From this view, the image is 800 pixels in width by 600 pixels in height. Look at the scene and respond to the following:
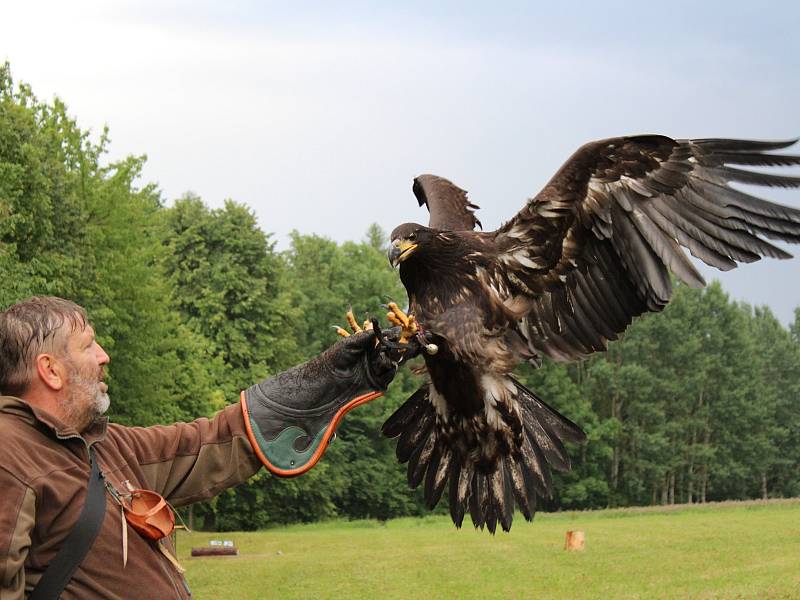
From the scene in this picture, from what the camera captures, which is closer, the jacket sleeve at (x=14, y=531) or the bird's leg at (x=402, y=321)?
the jacket sleeve at (x=14, y=531)

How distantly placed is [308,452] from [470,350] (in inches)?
65.2

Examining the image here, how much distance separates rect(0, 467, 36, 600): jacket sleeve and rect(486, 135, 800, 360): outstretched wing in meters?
3.06

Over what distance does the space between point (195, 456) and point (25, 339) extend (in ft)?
2.78

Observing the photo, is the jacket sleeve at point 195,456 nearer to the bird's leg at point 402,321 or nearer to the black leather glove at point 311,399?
the black leather glove at point 311,399

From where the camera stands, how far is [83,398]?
3.01 meters

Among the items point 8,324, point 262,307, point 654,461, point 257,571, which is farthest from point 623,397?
point 8,324

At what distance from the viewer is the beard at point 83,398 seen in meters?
3.00

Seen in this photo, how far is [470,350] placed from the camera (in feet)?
17.1

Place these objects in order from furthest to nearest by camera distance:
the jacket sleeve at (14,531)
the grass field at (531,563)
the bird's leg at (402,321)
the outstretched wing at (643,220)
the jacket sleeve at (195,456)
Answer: the grass field at (531,563), the outstretched wing at (643,220), the bird's leg at (402,321), the jacket sleeve at (195,456), the jacket sleeve at (14,531)

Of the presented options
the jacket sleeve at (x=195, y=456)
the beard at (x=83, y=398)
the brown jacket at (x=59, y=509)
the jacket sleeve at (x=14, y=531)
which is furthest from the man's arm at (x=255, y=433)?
the jacket sleeve at (x=14, y=531)

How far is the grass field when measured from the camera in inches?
628

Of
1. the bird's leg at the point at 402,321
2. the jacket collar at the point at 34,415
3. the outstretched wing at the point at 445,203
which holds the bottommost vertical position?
the jacket collar at the point at 34,415

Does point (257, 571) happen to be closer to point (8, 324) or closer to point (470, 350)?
point (470, 350)

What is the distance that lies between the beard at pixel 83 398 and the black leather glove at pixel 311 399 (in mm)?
708
